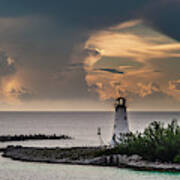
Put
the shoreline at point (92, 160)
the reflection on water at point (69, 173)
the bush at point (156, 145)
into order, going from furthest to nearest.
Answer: the bush at point (156, 145) < the shoreline at point (92, 160) < the reflection on water at point (69, 173)

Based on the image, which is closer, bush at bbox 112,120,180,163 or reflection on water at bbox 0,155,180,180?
reflection on water at bbox 0,155,180,180

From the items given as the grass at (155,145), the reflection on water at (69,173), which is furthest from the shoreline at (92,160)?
the reflection on water at (69,173)

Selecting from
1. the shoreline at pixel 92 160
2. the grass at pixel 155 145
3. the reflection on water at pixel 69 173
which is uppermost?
the grass at pixel 155 145

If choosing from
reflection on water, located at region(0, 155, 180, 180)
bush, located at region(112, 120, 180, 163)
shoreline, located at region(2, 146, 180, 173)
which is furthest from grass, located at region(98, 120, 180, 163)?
reflection on water, located at region(0, 155, 180, 180)

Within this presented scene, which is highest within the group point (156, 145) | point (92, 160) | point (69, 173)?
point (156, 145)

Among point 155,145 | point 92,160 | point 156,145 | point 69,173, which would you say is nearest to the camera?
point 69,173

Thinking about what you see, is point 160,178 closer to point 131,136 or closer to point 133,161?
point 133,161

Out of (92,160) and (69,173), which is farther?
(92,160)

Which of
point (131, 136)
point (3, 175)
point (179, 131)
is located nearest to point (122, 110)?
point (131, 136)

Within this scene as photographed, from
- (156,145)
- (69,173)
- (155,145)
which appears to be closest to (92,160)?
(69,173)

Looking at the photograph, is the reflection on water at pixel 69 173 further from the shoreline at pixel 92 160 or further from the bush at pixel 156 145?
the bush at pixel 156 145

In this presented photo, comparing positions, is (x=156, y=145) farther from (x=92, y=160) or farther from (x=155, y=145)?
(x=92, y=160)

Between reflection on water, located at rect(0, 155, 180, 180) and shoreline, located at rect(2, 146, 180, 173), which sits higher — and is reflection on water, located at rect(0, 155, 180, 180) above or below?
below

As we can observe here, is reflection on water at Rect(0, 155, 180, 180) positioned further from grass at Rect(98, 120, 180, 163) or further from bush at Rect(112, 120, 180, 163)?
bush at Rect(112, 120, 180, 163)
